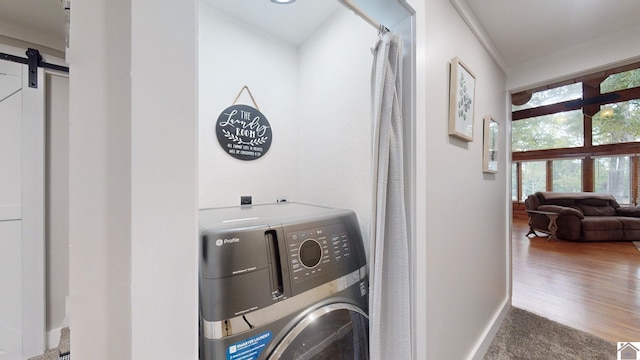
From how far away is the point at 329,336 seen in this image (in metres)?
0.89

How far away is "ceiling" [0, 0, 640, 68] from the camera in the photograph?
1.40 m

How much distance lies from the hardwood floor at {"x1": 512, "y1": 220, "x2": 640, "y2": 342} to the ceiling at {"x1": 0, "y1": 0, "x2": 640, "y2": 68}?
2392mm

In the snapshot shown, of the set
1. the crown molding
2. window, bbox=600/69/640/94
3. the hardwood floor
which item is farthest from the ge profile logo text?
window, bbox=600/69/640/94

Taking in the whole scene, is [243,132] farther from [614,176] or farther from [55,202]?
[614,176]

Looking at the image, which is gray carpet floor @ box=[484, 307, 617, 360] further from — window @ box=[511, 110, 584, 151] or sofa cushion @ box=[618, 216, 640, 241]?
window @ box=[511, 110, 584, 151]

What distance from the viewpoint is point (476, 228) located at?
163 centimetres

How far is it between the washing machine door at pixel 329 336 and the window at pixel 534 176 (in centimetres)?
904

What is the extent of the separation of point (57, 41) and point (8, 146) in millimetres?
821

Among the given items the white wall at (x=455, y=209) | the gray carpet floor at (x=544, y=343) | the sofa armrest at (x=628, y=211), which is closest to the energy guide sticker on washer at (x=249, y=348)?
the white wall at (x=455, y=209)

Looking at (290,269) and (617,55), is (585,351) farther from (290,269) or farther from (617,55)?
(290,269)

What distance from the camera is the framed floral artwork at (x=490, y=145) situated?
1.75 metres

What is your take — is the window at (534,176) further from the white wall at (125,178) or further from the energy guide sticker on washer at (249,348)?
the white wall at (125,178)

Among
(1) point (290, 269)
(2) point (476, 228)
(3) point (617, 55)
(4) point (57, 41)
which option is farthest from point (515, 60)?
(4) point (57, 41)

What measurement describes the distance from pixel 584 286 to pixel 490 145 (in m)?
2.57
